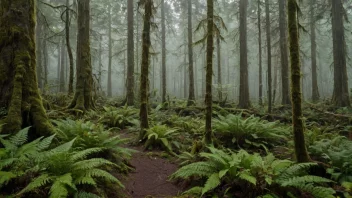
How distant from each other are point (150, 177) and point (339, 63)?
14.7 m

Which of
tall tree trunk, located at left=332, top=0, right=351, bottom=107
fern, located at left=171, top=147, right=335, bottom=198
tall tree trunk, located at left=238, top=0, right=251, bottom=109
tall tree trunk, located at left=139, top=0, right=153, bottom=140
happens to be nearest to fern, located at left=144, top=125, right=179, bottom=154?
tall tree trunk, located at left=139, top=0, right=153, bottom=140

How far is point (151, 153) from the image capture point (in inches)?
290

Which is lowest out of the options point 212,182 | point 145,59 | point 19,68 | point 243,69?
point 212,182

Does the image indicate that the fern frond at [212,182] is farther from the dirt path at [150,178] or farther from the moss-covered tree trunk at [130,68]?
the moss-covered tree trunk at [130,68]

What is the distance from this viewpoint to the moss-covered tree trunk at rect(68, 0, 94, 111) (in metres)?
11.1

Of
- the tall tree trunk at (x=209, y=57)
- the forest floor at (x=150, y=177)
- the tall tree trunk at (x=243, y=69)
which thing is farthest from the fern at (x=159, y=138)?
the tall tree trunk at (x=243, y=69)

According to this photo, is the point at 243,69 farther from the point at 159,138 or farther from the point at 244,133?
the point at 159,138

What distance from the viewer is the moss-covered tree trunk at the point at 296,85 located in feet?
17.5

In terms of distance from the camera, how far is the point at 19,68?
5629 mm

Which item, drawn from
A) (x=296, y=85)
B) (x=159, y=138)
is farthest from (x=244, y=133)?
(x=296, y=85)

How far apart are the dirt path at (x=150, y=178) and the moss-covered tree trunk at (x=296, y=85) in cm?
289

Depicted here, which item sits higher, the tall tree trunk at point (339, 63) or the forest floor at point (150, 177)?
the tall tree trunk at point (339, 63)

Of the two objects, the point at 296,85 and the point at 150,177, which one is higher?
the point at 296,85

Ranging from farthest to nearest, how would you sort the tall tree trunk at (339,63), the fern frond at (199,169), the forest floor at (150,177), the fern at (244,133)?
the tall tree trunk at (339,63) < the fern at (244,133) < the forest floor at (150,177) < the fern frond at (199,169)
